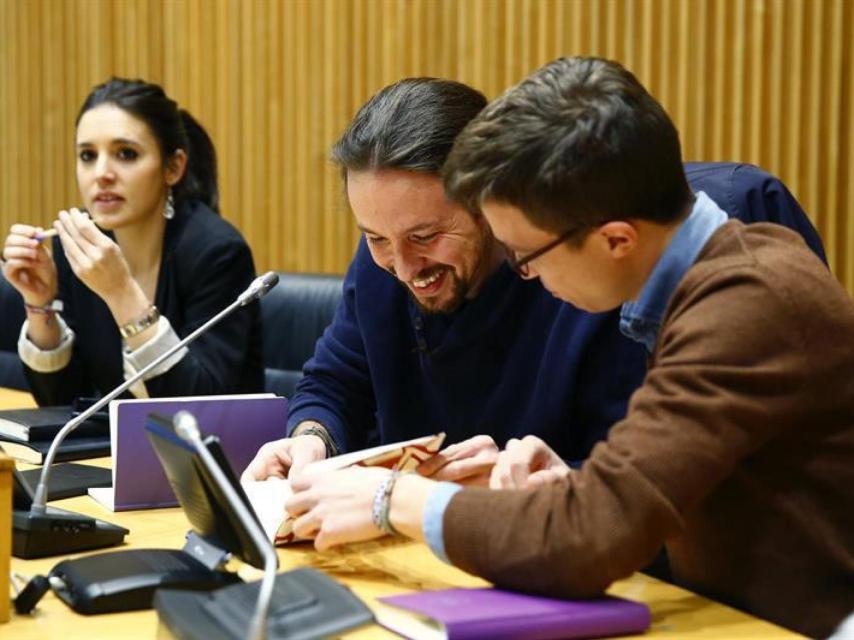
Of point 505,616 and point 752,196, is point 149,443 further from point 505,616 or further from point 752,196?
point 752,196

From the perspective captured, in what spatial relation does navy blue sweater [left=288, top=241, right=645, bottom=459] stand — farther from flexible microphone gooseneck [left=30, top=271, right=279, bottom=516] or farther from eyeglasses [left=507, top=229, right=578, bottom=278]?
eyeglasses [left=507, top=229, right=578, bottom=278]

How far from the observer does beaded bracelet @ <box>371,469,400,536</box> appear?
149 centimetres

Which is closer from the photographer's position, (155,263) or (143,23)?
(155,263)

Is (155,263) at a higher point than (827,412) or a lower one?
lower

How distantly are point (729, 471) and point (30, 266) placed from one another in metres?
2.22

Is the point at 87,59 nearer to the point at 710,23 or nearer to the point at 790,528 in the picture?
the point at 710,23

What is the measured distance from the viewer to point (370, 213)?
2008 millimetres

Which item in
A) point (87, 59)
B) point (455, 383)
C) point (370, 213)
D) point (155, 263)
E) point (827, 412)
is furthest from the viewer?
point (87, 59)

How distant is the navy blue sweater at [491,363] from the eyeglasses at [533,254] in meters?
0.52

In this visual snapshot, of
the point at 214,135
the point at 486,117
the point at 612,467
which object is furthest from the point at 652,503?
the point at 214,135

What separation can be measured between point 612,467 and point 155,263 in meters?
2.23

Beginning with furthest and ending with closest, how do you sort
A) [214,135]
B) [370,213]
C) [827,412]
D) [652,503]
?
[214,135], [370,213], [827,412], [652,503]

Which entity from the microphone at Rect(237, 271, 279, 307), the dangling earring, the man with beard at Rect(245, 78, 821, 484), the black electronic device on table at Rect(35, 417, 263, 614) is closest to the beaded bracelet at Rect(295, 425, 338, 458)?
the man with beard at Rect(245, 78, 821, 484)

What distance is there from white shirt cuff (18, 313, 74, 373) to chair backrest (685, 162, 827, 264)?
1663 mm
